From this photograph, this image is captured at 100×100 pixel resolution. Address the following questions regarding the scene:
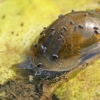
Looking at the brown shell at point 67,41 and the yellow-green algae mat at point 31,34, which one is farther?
the brown shell at point 67,41

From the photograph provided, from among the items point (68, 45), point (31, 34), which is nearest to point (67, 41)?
point (68, 45)

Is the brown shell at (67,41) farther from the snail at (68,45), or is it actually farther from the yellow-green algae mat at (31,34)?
the yellow-green algae mat at (31,34)

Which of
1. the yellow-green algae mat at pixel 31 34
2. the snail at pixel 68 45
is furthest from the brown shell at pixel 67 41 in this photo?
the yellow-green algae mat at pixel 31 34

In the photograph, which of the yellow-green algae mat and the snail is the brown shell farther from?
the yellow-green algae mat

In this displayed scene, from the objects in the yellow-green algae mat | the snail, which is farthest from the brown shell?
the yellow-green algae mat

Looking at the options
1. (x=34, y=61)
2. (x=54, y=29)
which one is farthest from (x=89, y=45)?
(x=34, y=61)

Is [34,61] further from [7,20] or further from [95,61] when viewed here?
[7,20]

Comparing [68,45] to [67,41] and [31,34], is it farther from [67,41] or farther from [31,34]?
[31,34]
